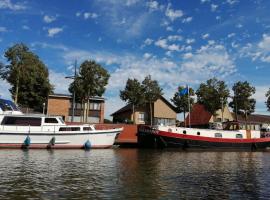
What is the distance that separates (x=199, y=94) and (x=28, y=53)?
30.4 m

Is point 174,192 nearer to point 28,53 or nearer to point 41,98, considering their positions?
point 28,53

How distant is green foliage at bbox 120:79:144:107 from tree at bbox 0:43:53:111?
48.9ft

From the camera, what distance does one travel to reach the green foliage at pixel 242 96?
204 ft

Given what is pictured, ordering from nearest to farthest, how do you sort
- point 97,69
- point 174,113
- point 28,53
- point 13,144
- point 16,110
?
point 13,144
point 16,110
point 97,69
point 28,53
point 174,113

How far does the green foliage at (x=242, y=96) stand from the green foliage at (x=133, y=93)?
17079 mm

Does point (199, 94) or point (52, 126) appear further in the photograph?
point (199, 94)

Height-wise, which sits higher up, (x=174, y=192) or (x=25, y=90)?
(x=25, y=90)

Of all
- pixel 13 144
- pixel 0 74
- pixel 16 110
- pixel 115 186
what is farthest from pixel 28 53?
pixel 115 186

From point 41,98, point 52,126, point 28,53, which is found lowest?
point 52,126

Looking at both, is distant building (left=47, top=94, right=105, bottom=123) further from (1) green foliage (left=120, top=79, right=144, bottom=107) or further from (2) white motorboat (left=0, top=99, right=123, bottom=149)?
(2) white motorboat (left=0, top=99, right=123, bottom=149)

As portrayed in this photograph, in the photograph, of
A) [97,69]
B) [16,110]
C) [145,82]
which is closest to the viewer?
[16,110]

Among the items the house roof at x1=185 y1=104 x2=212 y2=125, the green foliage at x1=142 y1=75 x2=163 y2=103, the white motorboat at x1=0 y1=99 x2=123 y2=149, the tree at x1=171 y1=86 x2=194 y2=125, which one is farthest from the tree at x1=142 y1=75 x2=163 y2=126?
the white motorboat at x1=0 y1=99 x2=123 y2=149

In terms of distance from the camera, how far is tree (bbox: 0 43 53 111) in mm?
53750

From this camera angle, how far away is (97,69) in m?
51.7
